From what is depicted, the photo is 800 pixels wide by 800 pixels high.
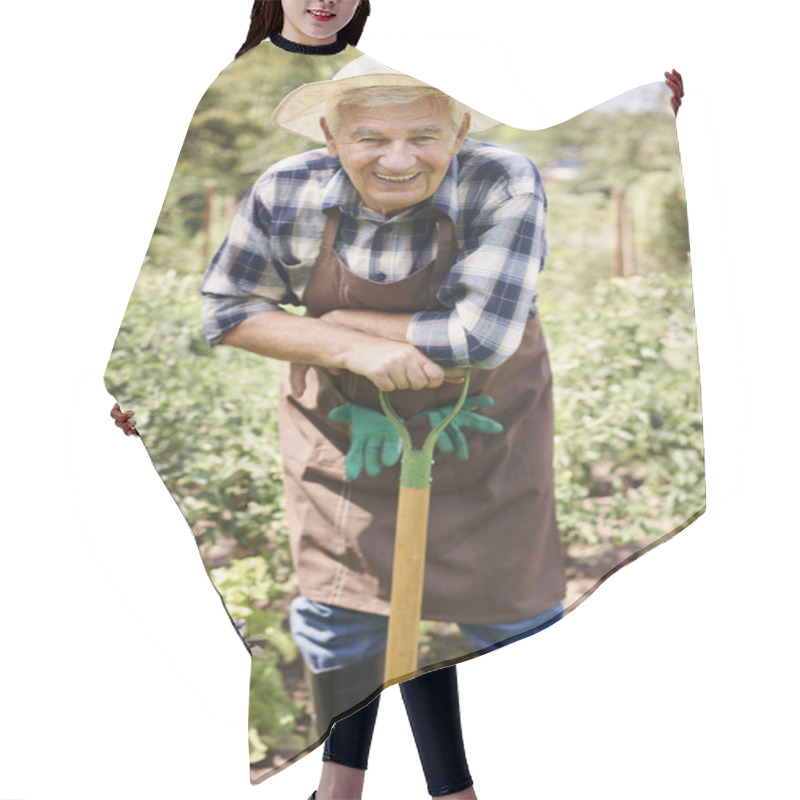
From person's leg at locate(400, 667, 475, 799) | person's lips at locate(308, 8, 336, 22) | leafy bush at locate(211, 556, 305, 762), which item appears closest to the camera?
leafy bush at locate(211, 556, 305, 762)

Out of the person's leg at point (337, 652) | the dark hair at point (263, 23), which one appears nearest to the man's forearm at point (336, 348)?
the person's leg at point (337, 652)

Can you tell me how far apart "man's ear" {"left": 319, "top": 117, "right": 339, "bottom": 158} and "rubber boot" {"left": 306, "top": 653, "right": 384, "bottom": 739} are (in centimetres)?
98

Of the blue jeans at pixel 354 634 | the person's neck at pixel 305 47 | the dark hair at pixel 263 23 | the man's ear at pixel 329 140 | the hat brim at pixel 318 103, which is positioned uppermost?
the dark hair at pixel 263 23

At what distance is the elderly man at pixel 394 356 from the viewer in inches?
139

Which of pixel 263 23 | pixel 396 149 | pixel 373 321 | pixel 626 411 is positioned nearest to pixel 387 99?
pixel 396 149

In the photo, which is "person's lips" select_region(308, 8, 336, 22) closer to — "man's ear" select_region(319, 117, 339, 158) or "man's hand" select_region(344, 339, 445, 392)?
"man's ear" select_region(319, 117, 339, 158)

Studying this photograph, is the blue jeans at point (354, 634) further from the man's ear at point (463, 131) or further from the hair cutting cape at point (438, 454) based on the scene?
the man's ear at point (463, 131)

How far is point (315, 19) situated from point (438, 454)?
35.3 inches

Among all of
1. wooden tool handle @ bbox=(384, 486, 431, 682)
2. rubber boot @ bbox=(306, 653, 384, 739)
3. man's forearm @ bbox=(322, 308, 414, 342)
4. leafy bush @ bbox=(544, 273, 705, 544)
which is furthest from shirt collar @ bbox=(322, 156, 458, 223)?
rubber boot @ bbox=(306, 653, 384, 739)

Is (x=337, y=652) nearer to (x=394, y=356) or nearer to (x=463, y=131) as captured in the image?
Result: (x=394, y=356)

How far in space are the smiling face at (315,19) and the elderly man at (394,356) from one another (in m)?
0.15

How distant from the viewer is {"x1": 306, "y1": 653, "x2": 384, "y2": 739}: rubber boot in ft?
11.5

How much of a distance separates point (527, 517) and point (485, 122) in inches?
30.8

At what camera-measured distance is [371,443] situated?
3551 mm
